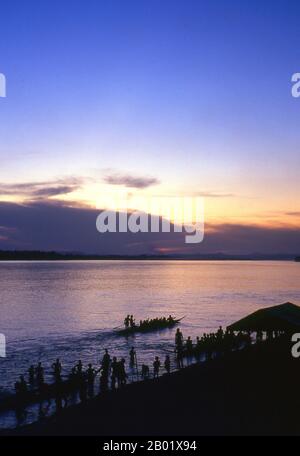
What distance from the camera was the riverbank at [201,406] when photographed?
15195 mm

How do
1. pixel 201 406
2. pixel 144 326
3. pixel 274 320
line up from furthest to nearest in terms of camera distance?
pixel 144 326
pixel 274 320
pixel 201 406

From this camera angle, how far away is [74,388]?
24359mm

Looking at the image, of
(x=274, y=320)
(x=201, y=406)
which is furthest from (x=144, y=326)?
(x=201, y=406)

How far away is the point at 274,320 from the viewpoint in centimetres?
2047

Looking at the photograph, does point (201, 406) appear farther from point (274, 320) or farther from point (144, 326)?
point (144, 326)

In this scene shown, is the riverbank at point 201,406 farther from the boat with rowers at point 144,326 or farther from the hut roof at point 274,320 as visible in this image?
the boat with rowers at point 144,326

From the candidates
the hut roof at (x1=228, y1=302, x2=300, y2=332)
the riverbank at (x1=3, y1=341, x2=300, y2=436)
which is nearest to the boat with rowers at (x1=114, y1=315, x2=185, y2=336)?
the riverbank at (x1=3, y1=341, x2=300, y2=436)

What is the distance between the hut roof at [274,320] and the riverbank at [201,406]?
6.96ft

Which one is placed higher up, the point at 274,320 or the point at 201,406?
the point at 274,320

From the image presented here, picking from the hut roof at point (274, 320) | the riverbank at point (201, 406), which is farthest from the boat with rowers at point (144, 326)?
the hut roof at point (274, 320)

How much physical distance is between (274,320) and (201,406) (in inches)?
216

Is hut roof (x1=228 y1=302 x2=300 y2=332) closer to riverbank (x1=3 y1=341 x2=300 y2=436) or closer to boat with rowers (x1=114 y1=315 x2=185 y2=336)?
riverbank (x1=3 y1=341 x2=300 y2=436)

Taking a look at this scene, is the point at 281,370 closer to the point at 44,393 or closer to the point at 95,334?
the point at 44,393

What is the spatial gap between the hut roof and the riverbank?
2.12m
